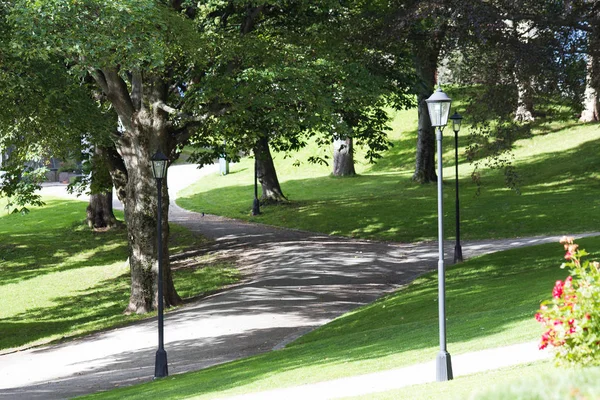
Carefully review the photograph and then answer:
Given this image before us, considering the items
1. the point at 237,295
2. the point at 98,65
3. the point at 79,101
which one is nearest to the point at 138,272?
the point at 237,295

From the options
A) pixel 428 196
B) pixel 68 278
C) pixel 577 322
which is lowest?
pixel 68 278

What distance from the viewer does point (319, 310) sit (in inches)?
869

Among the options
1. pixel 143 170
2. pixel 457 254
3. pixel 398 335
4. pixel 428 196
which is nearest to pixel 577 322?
pixel 398 335

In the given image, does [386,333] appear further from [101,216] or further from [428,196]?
[101,216]

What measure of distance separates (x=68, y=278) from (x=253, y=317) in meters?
12.2

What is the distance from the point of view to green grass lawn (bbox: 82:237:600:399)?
13.6 meters

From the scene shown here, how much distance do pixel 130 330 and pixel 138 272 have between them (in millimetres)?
2819

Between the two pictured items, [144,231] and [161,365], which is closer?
[161,365]

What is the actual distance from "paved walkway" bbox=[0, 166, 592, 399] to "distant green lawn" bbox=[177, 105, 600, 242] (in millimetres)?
2320

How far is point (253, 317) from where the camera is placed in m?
21.5

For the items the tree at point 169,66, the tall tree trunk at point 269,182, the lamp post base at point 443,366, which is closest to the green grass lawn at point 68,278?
the tree at point 169,66

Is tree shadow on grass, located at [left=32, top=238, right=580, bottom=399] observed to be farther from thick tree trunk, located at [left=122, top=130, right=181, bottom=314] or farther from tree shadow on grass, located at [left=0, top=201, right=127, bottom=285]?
tree shadow on grass, located at [left=0, top=201, right=127, bottom=285]

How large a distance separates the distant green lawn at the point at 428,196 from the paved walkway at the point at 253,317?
2.32 metres

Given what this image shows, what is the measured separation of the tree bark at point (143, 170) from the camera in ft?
79.2
